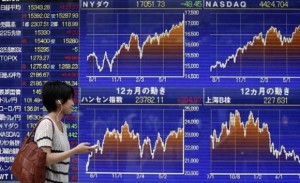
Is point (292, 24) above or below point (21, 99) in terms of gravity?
above

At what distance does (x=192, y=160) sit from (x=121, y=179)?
0.67 meters

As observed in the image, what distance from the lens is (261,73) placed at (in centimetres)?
567

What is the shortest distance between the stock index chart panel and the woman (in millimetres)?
1650

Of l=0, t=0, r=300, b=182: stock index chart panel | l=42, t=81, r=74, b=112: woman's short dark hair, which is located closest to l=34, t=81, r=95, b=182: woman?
l=42, t=81, r=74, b=112: woman's short dark hair

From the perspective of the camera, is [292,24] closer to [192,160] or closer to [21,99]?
[192,160]

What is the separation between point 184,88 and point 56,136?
1.97m

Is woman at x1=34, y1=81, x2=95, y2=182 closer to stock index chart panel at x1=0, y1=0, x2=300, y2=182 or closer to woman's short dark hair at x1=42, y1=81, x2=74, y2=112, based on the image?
woman's short dark hair at x1=42, y1=81, x2=74, y2=112

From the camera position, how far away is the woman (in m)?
3.87

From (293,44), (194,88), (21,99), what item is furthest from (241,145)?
(21,99)

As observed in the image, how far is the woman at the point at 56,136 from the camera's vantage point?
12.7ft

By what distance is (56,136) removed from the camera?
13.0 feet

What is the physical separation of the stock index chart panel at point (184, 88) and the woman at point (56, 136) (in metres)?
1.65

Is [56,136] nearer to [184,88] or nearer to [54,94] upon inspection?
[54,94]

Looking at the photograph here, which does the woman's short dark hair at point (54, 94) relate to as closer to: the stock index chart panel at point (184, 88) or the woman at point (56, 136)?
the woman at point (56, 136)
